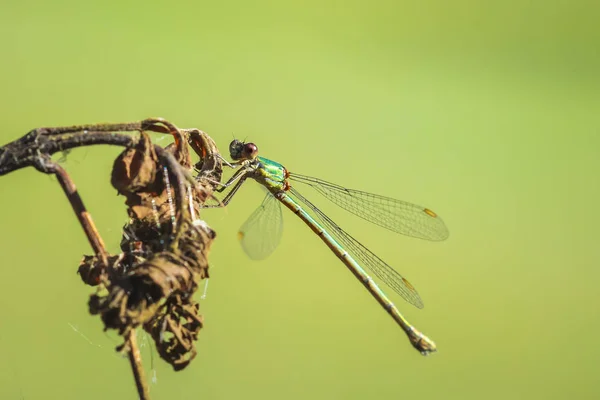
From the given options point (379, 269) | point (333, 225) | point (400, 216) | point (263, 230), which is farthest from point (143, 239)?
point (400, 216)

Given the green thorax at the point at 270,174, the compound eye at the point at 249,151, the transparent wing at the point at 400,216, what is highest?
the compound eye at the point at 249,151

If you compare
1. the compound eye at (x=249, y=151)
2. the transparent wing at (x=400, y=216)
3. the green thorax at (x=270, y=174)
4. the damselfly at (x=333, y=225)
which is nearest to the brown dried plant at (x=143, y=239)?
the damselfly at (x=333, y=225)

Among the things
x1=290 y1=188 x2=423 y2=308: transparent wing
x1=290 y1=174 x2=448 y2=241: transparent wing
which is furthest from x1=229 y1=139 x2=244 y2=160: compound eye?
x1=290 y1=174 x2=448 y2=241: transparent wing

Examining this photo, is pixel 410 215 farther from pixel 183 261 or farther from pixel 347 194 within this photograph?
pixel 183 261

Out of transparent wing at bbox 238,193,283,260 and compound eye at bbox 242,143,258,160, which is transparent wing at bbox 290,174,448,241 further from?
compound eye at bbox 242,143,258,160

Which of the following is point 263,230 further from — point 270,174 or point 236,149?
point 236,149

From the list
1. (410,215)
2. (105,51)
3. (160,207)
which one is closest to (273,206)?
(410,215)

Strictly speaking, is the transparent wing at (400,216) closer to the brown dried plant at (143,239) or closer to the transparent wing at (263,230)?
the transparent wing at (263,230)
